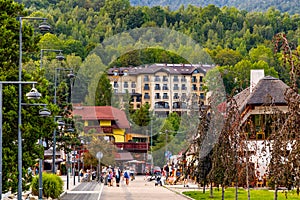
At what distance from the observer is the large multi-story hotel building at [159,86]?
3004 inches

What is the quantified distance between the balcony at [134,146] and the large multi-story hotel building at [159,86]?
1522 centimetres

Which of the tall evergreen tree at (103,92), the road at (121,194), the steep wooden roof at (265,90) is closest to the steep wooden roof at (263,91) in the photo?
the steep wooden roof at (265,90)

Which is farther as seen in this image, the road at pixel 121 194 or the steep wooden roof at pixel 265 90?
the steep wooden roof at pixel 265 90

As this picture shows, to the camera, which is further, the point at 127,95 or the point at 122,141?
the point at 122,141

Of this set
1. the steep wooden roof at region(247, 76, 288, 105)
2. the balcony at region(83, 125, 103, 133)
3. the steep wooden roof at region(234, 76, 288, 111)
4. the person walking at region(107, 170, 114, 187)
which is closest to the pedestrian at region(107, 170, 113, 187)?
the person walking at region(107, 170, 114, 187)

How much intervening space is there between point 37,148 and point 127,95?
47.5 metres

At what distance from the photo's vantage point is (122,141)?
341 ft

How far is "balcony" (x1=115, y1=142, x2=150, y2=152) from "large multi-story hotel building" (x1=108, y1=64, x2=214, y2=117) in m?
15.2

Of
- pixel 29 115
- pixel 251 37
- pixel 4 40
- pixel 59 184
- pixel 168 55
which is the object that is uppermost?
pixel 251 37

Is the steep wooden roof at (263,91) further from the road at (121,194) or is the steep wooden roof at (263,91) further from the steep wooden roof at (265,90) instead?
the road at (121,194)

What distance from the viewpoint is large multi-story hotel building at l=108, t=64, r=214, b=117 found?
76.3 meters

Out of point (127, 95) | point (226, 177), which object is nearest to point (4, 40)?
point (226, 177)

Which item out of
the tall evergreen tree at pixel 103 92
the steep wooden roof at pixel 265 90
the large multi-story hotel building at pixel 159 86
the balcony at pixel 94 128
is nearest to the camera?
the steep wooden roof at pixel 265 90

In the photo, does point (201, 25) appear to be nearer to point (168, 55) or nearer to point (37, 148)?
point (168, 55)
